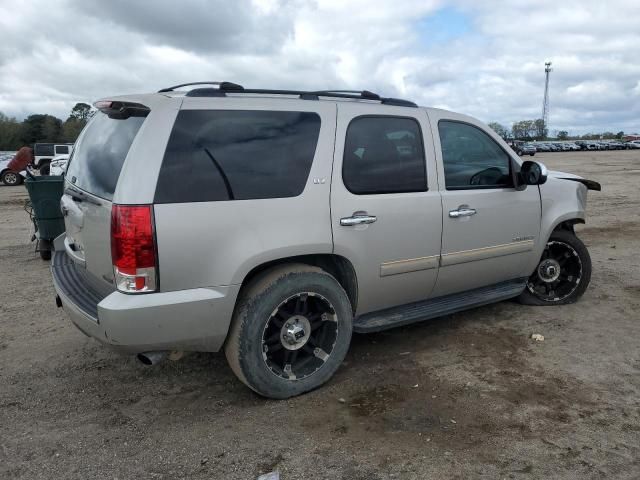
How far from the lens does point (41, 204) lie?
24.9 ft

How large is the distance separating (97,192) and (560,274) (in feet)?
14.5

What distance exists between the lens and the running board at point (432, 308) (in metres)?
3.93

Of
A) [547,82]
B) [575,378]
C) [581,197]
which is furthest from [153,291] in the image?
[547,82]

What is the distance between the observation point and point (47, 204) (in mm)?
7602

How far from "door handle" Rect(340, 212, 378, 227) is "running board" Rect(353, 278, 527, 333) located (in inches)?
29.3

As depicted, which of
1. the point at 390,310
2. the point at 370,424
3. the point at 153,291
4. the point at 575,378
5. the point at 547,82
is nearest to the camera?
the point at 153,291

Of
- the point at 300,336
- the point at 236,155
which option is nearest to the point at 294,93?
the point at 236,155

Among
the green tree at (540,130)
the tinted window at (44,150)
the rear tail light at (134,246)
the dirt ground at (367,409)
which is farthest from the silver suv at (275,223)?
the green tree at (540,130)

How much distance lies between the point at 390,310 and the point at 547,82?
365ft

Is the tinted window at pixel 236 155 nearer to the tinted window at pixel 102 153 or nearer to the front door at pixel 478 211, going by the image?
the tinted window at pixel 102 153

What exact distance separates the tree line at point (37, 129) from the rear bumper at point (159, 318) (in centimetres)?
7000

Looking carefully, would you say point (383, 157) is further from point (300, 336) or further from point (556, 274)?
point (556, 274)

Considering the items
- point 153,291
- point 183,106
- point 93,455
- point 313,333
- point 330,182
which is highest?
point 183,106

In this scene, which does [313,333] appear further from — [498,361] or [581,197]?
[581,197]
